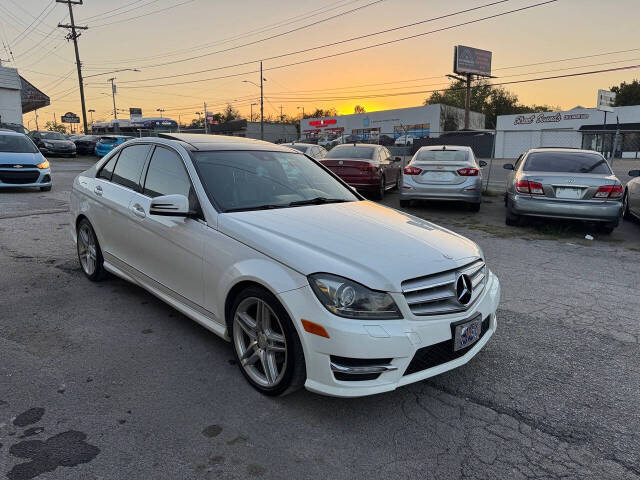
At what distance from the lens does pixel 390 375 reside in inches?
102

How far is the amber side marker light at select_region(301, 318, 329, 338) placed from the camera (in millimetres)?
2553

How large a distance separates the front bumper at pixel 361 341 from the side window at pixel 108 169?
3109mm

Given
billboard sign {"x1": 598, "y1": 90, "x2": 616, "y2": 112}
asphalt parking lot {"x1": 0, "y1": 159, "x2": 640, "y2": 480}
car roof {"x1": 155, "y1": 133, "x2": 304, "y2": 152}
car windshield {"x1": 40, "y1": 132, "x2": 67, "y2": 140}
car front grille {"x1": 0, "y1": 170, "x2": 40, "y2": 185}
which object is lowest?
asphalt parking lot {"x1": 0, "y1": 159, "x2": 640, "y2": 480}

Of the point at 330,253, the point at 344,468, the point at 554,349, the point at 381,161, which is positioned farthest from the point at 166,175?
the point at 381,161

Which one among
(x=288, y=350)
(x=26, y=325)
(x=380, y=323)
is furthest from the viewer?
(x=26, y=325)

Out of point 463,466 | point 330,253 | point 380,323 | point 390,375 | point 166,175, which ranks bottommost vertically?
point 463,466

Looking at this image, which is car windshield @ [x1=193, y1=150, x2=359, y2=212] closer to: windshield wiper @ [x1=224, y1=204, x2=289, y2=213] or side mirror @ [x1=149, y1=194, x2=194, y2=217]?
windshield wiper @ [x1=224, y1=204, x2=289, y2=213]

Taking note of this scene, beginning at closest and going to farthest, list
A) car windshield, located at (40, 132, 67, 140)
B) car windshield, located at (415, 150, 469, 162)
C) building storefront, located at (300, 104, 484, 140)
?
1. car windshield, located at (415, 150, 469, 162)
2. car windshield, located at (40, 132, 67, 140)
3. building storefront, located at (300, 104, 484, 140)

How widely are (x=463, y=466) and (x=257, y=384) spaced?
1336 millimetres

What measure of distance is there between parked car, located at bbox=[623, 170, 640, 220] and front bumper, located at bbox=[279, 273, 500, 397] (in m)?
8.31

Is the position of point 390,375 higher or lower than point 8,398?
higher

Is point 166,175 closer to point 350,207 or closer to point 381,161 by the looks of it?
point 350,207

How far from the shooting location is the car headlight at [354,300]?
2.58 meters

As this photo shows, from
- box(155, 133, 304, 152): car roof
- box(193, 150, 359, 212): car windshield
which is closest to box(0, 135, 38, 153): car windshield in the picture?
box(155, 133, 304, 152): car roof
